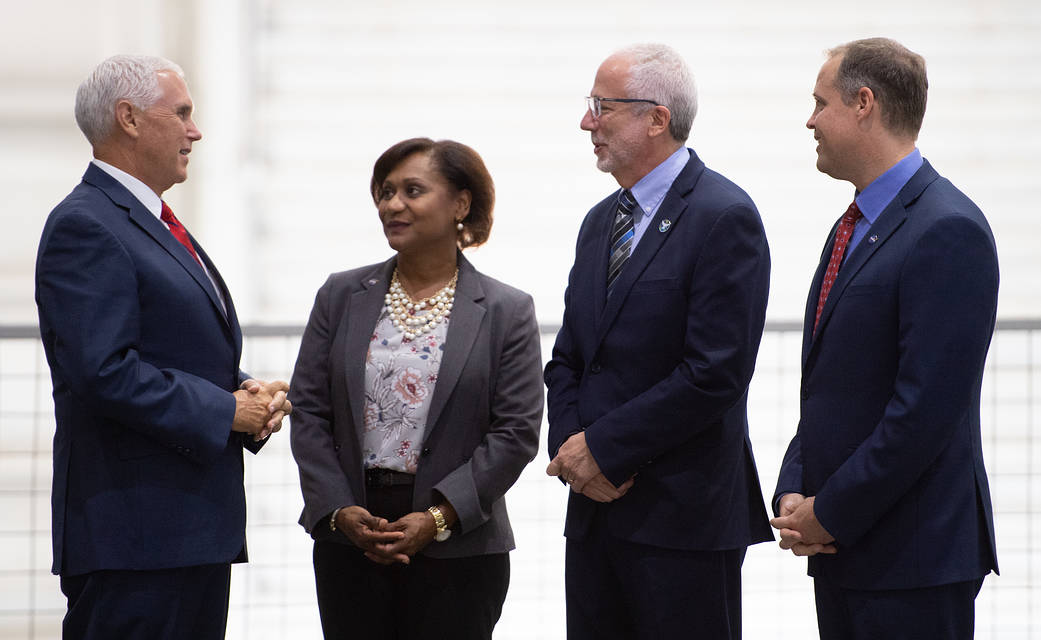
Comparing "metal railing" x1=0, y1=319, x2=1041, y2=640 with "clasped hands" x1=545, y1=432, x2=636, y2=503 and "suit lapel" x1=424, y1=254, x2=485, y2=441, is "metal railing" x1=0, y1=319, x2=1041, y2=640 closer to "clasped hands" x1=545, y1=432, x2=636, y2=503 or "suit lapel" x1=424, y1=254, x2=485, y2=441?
"suit lapel" x1=424, y1=254, x2=485, y2=441

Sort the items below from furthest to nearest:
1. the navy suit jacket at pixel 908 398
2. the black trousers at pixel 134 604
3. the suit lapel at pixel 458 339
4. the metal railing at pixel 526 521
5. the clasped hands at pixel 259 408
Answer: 1. the metal railing at pixel 526 521
2. the suit lapel at pixel 458 339
3. the clasped hands at pixel 259 408
4. the black trousers at pixel 134 604
5. the navy suit jacket at pixel 908 398

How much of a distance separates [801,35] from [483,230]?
9.28 ft

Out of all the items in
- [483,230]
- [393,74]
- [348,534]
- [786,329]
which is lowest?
[348,534]

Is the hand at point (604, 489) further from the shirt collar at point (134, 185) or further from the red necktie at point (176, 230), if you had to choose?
the shirt collar at point (134, 185)

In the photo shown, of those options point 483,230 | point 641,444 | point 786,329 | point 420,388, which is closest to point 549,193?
point 786,329

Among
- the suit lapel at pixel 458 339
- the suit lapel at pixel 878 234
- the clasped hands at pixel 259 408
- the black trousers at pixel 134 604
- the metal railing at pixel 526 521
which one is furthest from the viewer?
the metal railing at pixel 526 521

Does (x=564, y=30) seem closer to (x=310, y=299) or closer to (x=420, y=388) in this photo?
(x=310, y=299)

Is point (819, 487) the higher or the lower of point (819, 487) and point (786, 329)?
the lower

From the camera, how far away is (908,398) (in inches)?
76.0

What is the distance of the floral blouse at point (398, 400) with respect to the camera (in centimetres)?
262

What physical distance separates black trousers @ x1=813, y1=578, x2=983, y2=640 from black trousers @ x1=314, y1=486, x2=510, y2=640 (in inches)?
36.4

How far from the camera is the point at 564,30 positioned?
5.06 m

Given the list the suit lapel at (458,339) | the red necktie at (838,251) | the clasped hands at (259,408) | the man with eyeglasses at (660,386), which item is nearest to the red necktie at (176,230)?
the clasped hands at (259,408)

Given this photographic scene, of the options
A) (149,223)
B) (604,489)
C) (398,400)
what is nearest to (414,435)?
(398,400)
